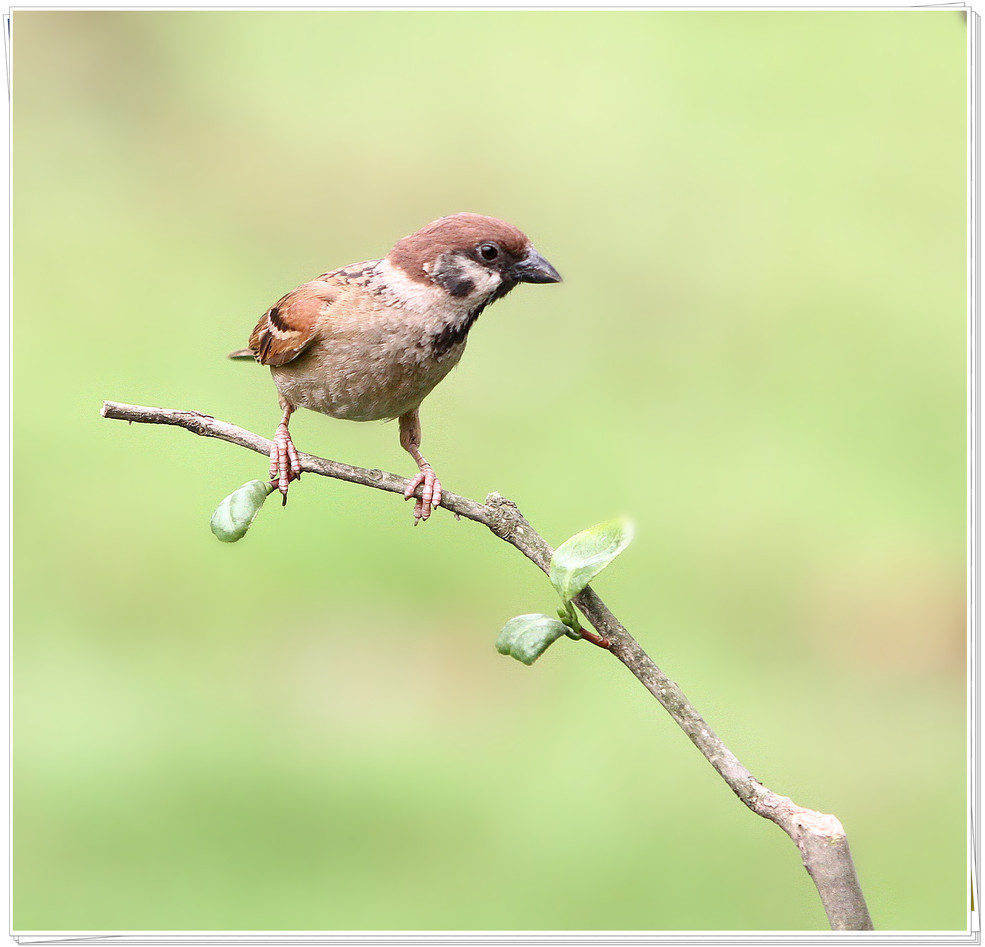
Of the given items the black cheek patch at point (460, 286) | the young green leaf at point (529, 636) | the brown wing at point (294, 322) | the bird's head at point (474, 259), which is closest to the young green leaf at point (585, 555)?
the young green leaf at point (529, 636)

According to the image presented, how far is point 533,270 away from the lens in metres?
2.03

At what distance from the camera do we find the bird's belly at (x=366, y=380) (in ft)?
7.34

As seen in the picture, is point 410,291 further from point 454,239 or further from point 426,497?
point 426,497

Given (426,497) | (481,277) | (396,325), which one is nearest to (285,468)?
(426,497)

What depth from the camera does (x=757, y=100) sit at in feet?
11.7

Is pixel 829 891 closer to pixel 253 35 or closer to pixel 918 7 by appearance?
pixel 918 7

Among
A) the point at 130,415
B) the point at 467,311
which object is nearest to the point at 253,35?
the point at 467,311

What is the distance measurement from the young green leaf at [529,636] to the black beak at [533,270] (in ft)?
2.58

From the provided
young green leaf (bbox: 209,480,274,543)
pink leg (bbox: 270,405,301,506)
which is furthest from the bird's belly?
young green leaf (bbox: 209,480,274,543)

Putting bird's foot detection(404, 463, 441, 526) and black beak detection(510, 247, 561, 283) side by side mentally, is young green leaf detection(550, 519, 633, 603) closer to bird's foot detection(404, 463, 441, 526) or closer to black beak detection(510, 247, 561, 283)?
bird's foot detection(404, 463, 441, 526)

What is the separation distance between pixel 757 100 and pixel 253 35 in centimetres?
157

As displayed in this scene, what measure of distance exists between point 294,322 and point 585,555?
1.25 metres

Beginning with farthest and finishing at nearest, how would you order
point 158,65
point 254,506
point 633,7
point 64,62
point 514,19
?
point 158,65, point 64,62, point 514,19, point 633,7, point 254,506
